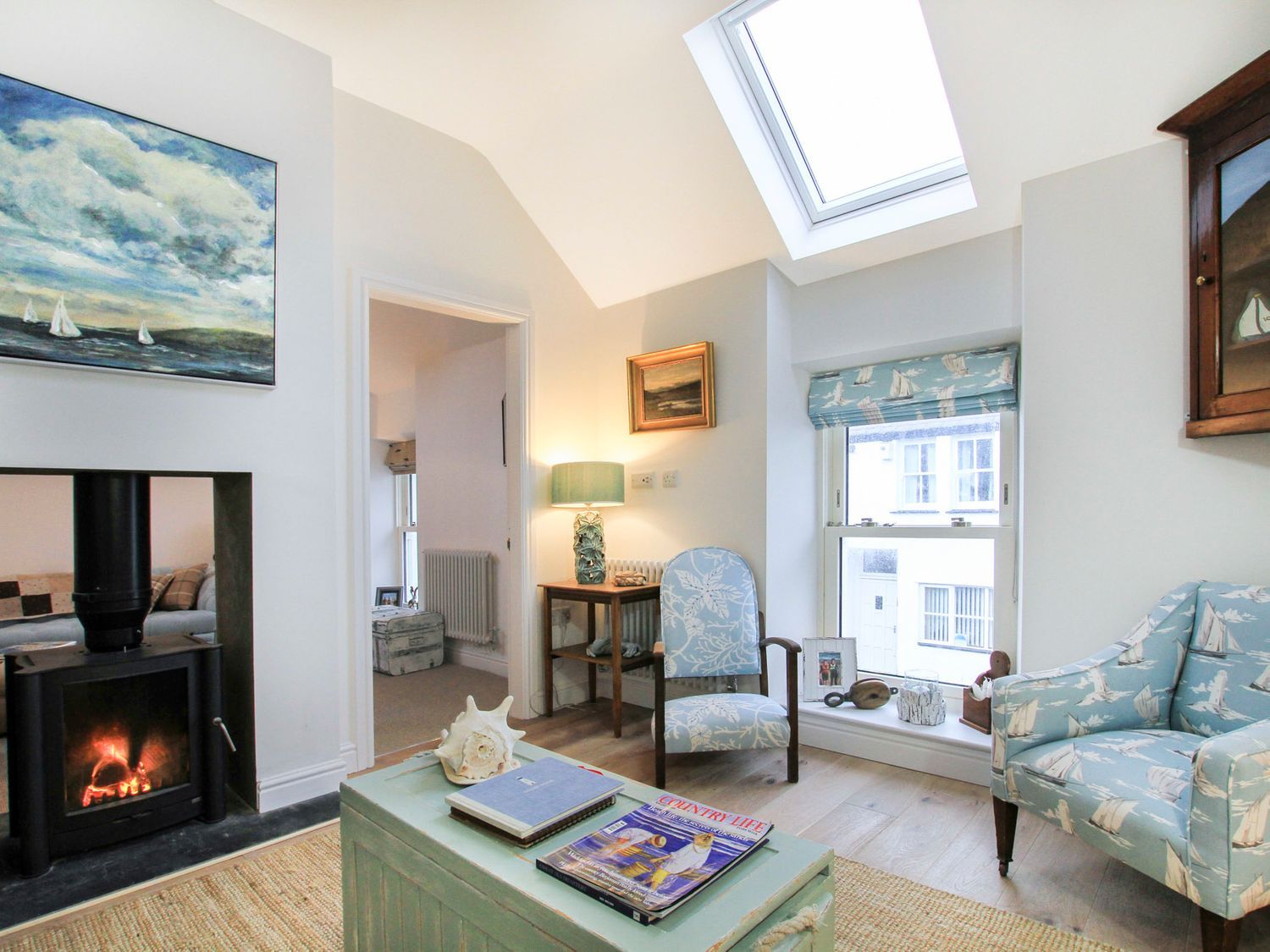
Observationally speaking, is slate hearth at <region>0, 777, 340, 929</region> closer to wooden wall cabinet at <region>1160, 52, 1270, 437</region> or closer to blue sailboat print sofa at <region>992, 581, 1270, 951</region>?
blue sailboat print sofa at <region>992, 581, 1270, 951</region>

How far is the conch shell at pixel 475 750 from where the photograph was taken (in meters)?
1.63

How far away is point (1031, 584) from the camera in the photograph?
258cm

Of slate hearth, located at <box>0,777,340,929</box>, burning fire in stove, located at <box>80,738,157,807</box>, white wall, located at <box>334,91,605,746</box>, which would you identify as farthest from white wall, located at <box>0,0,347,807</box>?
burning fire in stove, located at <box>80,738,157,807</box>

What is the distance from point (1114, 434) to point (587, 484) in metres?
2.27

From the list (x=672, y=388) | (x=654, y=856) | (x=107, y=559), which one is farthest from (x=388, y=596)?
(x=654, y=856)

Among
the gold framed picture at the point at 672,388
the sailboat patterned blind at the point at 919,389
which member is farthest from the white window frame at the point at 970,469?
the gold framed picture at the point at 672,388

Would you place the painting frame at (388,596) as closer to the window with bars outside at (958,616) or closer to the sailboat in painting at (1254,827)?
the window with bars outside at (958,616)

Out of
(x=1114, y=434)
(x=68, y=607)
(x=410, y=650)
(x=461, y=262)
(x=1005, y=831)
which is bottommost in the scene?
(x=410, y=650)

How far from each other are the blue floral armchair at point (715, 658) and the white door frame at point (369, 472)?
2.99ft

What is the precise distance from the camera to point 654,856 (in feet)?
4.09

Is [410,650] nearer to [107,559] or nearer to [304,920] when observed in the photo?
[107,559]

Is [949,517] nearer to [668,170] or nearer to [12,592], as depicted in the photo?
[668,170]

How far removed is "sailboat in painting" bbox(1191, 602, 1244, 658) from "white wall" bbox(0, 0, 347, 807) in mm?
2992

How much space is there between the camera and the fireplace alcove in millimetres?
2076
